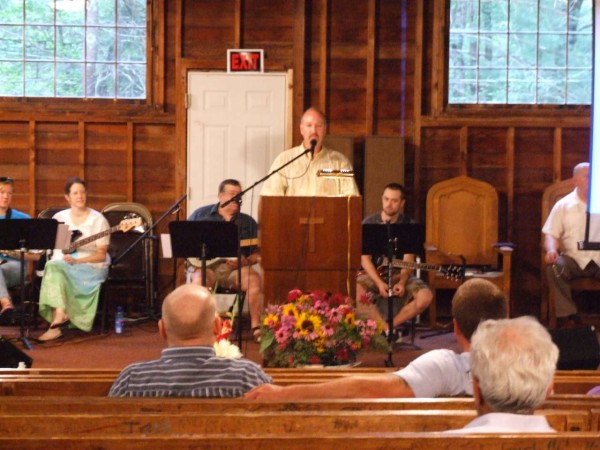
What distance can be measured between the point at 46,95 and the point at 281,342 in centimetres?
451

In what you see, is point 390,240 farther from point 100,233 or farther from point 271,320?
point 100,233

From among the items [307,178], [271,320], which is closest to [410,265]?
[307,178]

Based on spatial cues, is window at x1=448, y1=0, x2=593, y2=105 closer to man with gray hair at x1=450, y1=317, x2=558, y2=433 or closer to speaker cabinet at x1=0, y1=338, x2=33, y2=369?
speaker cabinet at x1=0, y1=338, x2=33, y2=369

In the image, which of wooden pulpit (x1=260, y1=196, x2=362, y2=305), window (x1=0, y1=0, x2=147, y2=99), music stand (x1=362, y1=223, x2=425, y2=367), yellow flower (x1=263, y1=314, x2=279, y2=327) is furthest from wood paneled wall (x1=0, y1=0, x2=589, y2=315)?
yellow flower (x1=263, y1=314, x2=279, y2=327)

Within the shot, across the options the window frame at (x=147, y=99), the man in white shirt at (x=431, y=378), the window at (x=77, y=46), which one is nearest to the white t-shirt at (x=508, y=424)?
the man in white shirt at (x=431, y=378)

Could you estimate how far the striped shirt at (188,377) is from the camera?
9.78ft

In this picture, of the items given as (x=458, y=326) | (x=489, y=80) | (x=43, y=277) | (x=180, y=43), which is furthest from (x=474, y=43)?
(x=458, y=326)

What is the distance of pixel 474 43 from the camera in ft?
30.2

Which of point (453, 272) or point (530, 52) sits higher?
point (530, 52)

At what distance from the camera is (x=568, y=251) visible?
8164 millimetres

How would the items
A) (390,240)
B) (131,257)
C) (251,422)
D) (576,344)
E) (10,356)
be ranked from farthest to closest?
1. (131,257)
2. (390,240)
3. (10,356)
4. (576,344)
5. (251,422)

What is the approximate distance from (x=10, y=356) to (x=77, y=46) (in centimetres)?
475

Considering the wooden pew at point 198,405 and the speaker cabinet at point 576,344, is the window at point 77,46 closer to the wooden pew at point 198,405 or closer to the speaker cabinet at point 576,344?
the speaker cabinet at point 576,344

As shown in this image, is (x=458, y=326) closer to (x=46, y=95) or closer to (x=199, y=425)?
(x=199, y=425)
